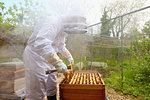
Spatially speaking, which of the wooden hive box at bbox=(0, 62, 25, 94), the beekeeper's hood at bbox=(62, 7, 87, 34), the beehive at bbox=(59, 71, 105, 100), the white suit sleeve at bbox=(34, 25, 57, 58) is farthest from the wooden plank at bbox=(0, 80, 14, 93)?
the beekeeper's hood at bbox=(62, 7, 87, 34)

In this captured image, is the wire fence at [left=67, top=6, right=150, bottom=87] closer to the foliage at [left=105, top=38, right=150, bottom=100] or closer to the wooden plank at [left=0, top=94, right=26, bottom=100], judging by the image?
the foliage at [left=105, top=38, right=150, bottom=100]

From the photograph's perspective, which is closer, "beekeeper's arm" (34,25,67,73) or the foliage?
"beekeeper's arm" (34,25,67,73)

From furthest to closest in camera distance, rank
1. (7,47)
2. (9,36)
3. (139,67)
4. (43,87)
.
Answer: (7,47), (9,36), (139,67), (43,87)

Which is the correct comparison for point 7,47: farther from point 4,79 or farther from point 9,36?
point 4,79

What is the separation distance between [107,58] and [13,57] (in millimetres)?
4524

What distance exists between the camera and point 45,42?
1.23 meters

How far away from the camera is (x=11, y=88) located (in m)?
2.01

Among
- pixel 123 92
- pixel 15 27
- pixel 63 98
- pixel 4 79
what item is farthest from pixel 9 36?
pixel 123 92

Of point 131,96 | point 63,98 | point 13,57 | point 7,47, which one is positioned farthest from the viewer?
point 13,57

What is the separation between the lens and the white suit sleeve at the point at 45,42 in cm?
121

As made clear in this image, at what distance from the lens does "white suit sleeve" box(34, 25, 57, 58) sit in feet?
3.98

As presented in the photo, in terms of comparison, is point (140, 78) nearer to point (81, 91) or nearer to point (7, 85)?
point (81, 91)

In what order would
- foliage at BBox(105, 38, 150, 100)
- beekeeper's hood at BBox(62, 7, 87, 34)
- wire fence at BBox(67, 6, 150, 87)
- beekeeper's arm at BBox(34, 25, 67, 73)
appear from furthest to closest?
1. wire fence at BBox(67, 6, 150, 87)
2. foliage at BBox(105, 38, 150, 100)
3. beekeeper's hood at BBox(62, 7, 87, 34)
4. beekeeper's arm at BBox(34, 25, 67, 73)

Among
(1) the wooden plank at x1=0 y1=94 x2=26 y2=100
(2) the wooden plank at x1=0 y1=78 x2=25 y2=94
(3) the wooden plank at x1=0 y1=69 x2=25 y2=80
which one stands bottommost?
(1) the wooden plank at x1=0 y1=94 x2=26 y2=100
